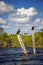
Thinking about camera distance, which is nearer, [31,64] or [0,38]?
[31,64]

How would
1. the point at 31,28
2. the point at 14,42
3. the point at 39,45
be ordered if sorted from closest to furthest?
the point at 31,28
the point at 39,45
the point at 14,42

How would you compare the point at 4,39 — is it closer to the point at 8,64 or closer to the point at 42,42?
the point at 42,42

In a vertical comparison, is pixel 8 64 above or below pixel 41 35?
below

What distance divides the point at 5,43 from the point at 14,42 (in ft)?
18.5

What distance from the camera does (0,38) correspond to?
103500mm

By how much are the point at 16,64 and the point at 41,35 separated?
7238 cm

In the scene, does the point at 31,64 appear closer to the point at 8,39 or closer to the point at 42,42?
the point at 42,42

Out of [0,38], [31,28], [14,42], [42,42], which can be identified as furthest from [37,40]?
[31,28]

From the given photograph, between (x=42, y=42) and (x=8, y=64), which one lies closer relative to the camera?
(x=8, y=64)

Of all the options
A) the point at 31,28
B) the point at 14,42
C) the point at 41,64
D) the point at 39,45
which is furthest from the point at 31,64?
A: the point at 14,42

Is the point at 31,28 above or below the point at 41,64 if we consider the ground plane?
above

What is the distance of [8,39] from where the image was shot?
333 ft

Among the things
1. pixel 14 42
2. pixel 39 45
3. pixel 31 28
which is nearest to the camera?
pixel 31 28

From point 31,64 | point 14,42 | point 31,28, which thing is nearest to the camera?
point 31,64
